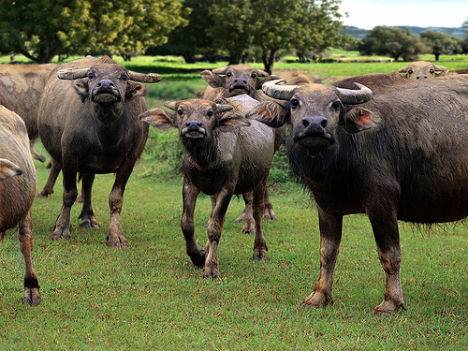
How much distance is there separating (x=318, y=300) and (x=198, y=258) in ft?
7.37

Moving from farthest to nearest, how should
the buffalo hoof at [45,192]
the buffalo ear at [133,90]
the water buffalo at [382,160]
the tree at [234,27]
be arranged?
1. the tree at [234,27]
2. the buffalo hoof at [45,192]
3. the buffalo ear at [133,90]
4. the water buffalo at [382,160]

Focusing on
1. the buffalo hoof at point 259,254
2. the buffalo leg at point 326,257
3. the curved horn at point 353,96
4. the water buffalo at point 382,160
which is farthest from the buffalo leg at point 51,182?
the curved horn at point 353,96

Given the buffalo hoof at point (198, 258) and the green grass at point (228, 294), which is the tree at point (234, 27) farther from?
the buffalo hoof at point (198, 258)

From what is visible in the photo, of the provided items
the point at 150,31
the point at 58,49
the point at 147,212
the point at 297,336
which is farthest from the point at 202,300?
the point at 150,31

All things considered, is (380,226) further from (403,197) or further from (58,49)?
(58,49)

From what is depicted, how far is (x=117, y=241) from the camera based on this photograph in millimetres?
11164

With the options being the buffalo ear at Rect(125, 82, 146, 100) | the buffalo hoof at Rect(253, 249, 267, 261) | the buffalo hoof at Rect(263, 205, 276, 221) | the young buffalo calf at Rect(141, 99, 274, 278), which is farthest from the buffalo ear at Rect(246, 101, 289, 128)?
the buffalo hoof at Rect(263, 205, 276, 221)

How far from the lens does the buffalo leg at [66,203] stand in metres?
11.6

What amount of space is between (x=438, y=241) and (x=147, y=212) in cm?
516

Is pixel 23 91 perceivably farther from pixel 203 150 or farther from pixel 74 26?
pixel 74 26

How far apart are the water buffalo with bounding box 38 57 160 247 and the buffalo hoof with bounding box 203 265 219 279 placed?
2220mm

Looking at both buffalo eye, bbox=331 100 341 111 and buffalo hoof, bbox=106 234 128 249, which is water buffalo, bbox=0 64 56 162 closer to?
buffalo hoof, bbox=106 234 128 249

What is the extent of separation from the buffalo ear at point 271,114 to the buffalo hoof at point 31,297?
2780 mm

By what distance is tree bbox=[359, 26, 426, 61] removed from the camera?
246 ft
